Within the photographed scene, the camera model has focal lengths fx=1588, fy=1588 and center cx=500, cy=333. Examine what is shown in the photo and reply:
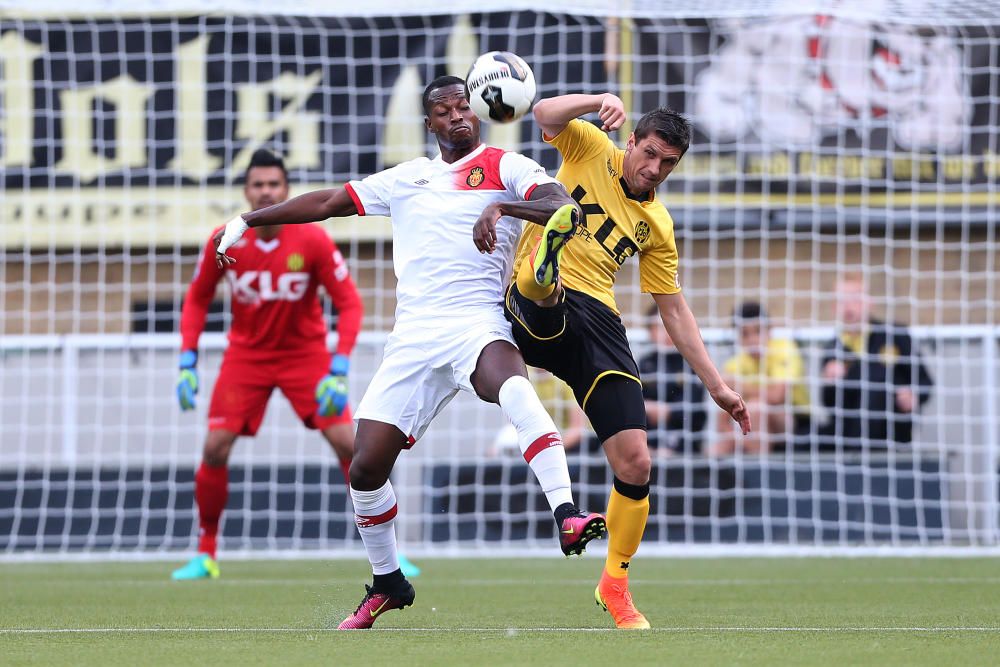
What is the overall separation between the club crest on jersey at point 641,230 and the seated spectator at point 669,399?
5.35 m

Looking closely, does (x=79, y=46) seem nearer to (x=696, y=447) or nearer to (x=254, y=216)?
(x=696, y=447)

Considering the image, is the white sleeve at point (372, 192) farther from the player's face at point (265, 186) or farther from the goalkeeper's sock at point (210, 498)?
the goalkeeper's sock at point (210, 498)

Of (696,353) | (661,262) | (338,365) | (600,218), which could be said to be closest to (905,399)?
(338,365)

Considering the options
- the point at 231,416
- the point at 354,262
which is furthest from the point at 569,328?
the point at 354,262

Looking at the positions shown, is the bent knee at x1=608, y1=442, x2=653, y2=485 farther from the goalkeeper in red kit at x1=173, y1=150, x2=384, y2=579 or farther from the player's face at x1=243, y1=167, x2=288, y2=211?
the player's face at x1=243, y1=167, x2=288, y2=211

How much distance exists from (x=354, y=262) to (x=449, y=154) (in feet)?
26.4

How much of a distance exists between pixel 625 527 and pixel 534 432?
30.6 inches

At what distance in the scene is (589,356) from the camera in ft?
19.2

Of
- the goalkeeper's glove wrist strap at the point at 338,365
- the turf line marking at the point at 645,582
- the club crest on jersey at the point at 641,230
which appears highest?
the club crest on jersey at the point at 641,230

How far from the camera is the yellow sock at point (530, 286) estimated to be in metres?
5.42

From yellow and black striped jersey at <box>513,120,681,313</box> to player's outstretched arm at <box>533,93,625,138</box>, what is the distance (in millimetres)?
85

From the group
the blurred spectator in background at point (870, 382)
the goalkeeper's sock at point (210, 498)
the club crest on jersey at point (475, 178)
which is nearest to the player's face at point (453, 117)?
the club crest on jersey at point (475, 178)

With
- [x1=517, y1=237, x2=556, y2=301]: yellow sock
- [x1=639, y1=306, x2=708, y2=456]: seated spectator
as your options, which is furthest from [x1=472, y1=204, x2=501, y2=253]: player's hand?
[x1=639, y1=306, x2=708, y2=456]: seated spectator

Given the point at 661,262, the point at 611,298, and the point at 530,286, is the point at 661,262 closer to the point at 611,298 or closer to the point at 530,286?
the point at 611,298
